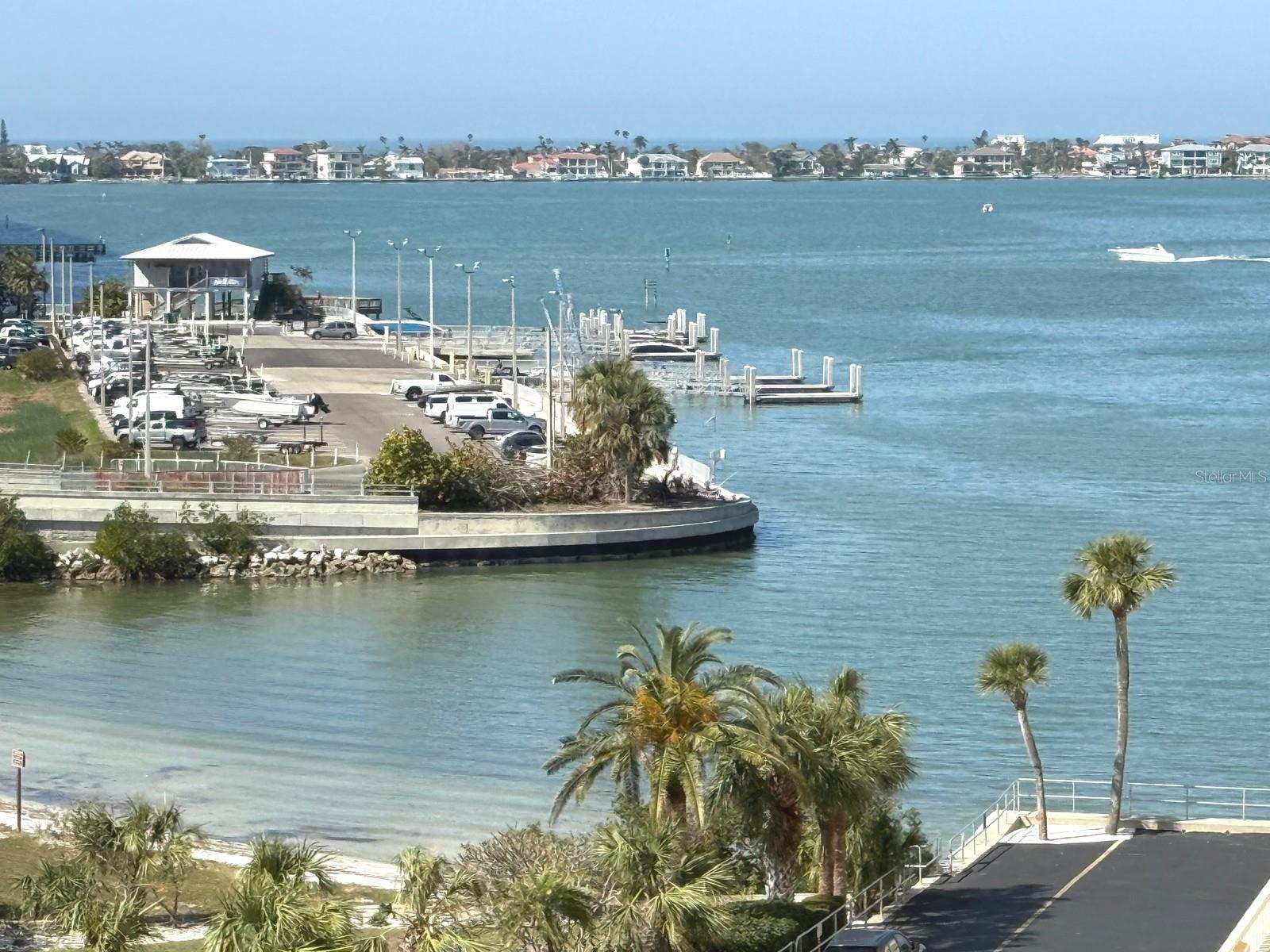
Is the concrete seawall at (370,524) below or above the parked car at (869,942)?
below

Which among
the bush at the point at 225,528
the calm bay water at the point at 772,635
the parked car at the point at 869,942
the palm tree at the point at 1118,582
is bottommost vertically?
the calm bay water at the point at 772,635

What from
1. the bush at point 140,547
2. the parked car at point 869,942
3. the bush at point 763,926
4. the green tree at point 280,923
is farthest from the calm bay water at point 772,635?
the green tree at point 280,923

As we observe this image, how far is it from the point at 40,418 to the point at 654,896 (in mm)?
46736

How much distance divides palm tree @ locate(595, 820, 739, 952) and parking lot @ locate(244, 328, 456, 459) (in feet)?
110

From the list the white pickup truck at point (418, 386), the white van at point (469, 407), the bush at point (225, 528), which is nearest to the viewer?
the bush at point (225, 528)

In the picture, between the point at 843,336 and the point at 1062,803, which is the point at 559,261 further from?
the point at 1062,803

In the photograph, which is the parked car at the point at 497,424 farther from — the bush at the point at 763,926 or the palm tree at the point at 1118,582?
the bush at the point at 763,926

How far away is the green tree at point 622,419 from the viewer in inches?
2034

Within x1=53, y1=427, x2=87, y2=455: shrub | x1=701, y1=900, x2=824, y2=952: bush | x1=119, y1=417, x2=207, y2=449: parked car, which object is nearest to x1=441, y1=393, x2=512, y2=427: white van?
x1=119, y1=417, x2=207, y2=449: parked car

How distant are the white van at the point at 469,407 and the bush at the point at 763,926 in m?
40.2

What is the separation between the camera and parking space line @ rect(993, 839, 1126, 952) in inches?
883

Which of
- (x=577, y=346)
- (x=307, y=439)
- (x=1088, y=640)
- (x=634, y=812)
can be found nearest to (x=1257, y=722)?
→ (x=1088, y=640)

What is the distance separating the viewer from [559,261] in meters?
172

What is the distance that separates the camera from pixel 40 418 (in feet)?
211
